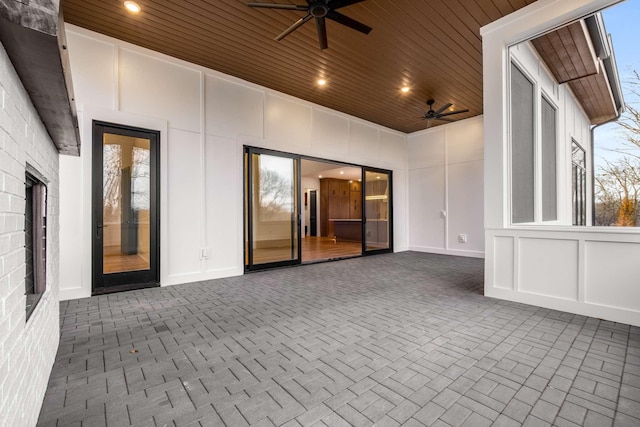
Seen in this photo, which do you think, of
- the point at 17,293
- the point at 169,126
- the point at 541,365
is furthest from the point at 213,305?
the point at 541,365

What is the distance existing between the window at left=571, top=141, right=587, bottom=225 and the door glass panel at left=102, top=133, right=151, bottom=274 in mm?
5962

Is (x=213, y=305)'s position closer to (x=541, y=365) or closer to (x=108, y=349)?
(x=108, y=349)

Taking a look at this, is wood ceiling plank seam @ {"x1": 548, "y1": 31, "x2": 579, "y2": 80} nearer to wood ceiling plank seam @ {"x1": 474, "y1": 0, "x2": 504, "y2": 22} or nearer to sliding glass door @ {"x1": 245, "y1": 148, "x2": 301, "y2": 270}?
wood ceiling plank seam @ {"x1": 474, "y1": 0, "x2": 504, "y2": 22}

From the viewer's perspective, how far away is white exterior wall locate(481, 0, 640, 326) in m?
2.84

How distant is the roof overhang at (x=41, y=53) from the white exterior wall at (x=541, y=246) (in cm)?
414

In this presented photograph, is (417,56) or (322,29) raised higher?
(417,56)

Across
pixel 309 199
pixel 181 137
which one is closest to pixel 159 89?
pixel 181 137

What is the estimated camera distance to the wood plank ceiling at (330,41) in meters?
3.46

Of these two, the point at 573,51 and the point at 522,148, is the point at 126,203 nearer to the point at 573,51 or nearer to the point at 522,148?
the point at 522,148

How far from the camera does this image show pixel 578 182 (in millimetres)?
4551

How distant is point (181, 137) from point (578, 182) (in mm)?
6296

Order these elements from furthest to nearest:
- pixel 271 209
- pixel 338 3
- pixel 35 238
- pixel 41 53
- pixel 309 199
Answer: pixel 309 199, pixel 271 209, pixel 338 3, pixel 35 238, pixel 41 53

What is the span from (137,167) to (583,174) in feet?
21.7

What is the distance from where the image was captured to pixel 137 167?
4242 mm
